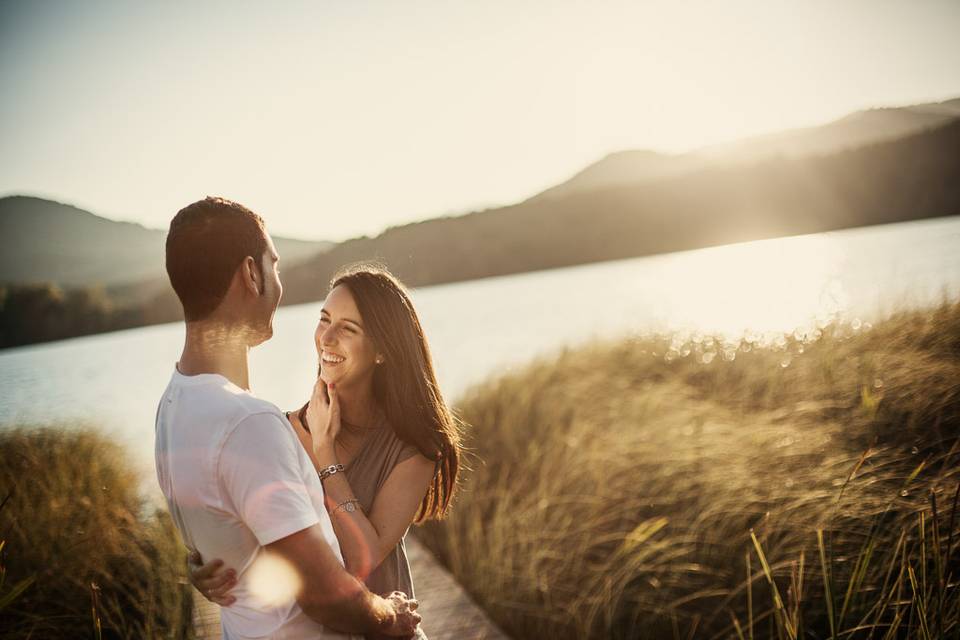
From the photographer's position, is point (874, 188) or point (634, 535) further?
point (874, 188)

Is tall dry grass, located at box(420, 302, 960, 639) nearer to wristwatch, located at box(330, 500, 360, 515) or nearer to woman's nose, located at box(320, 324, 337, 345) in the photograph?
wristwatch, located at box(330, 500, 360, 515)

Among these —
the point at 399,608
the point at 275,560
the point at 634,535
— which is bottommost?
the point at 634,535

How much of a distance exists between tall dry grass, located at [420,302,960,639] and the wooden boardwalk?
13 cm

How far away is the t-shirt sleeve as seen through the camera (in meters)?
1.38

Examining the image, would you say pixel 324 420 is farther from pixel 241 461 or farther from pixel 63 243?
pixel 63 243

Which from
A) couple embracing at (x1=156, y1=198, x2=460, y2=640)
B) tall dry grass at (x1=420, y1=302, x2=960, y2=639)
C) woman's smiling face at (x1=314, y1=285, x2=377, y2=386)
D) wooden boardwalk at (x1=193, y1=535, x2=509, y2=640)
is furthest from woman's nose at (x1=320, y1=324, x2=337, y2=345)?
wooden boardwalk at (x1=193, y1=535, x2=509, y2=640)

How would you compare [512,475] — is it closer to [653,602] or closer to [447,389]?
[653,602]

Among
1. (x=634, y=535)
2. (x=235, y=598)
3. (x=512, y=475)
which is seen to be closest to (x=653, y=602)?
(x=634, y=535)

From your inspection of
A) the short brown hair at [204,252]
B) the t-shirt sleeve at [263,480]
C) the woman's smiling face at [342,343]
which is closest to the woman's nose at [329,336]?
the woman's smiling face at [342,343]

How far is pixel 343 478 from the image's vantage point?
2.07m

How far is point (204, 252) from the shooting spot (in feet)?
→ 5.20

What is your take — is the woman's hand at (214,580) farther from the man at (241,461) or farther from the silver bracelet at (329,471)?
the silver bracelet at (329,471)

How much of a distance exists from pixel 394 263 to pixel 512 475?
11.5 feet

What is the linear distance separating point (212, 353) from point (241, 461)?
0.35 m
